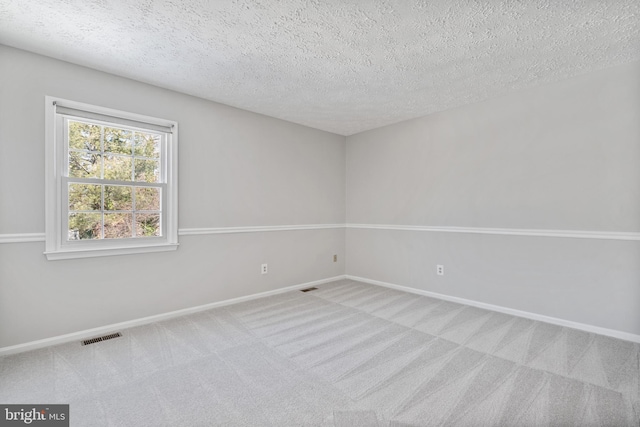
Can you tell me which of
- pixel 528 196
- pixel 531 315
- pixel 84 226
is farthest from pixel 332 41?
pixel 531 315

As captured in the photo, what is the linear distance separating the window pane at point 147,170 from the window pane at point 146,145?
7 cm

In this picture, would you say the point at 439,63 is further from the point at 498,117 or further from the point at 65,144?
the point at 65,144

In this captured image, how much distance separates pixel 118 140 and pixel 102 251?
3.53 ft

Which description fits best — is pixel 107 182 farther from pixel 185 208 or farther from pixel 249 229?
pixel 249 229

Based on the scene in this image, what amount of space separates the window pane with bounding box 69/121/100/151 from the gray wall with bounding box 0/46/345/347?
0.74 ft

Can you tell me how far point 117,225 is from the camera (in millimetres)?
2852

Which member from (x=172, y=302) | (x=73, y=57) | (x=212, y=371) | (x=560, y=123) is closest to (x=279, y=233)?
(x=172, y=302)

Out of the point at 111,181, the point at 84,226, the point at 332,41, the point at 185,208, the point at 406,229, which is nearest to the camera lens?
the point at 332,41

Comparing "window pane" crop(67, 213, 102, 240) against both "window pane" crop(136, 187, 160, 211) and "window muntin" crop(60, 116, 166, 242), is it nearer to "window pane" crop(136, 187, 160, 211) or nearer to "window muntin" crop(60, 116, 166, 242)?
"window muntin" crop(60, 116, 166, 242)

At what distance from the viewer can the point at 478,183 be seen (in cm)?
346

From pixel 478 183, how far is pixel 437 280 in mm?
1319

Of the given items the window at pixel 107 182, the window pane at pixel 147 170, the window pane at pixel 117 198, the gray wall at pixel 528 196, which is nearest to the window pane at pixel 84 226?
the window at pixel 107 182

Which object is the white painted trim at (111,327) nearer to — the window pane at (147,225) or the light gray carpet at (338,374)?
the light gray carpet at (338,374)

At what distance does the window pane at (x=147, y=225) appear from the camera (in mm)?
2994
